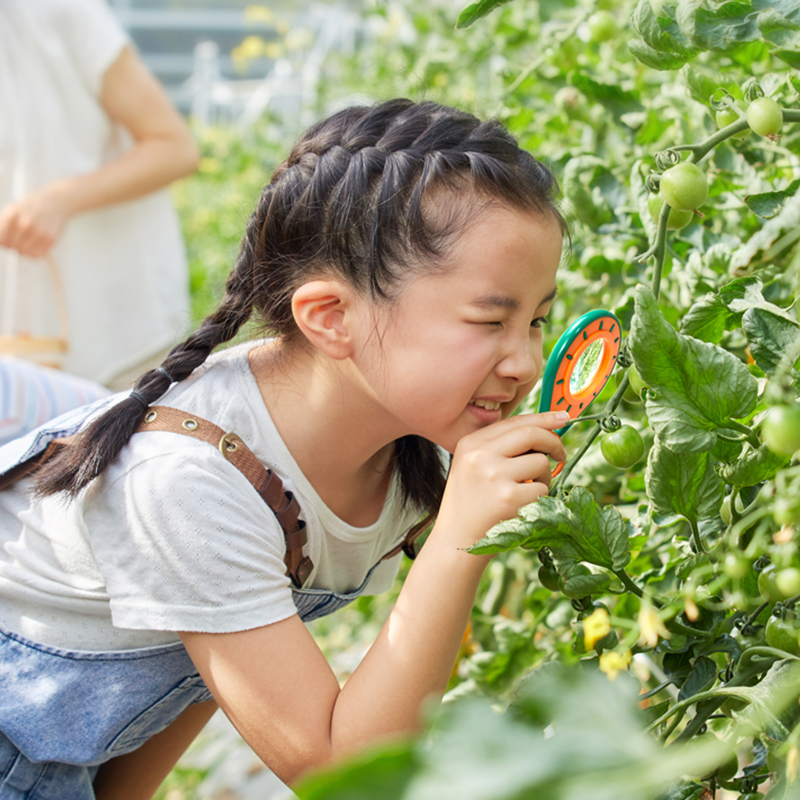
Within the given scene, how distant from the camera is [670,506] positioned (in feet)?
1.86

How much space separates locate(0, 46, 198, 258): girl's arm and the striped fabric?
359 mm

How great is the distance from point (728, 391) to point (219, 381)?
63 centimetres

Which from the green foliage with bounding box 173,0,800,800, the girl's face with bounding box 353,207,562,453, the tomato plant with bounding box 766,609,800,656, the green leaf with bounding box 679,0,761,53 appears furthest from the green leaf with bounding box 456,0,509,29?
the tomato plant with bounding box 766,609,800,656

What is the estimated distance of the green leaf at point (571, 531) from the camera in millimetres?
523

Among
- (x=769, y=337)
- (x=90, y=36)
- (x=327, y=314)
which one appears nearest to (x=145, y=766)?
(x=327, y=314)

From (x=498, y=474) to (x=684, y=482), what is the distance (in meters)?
0.22

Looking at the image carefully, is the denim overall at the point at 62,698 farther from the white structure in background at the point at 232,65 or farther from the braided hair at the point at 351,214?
the white structure in background at the point at 232,65

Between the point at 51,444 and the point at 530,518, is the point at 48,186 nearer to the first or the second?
the point at 51,444

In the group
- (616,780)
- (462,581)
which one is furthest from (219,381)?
(616,780)

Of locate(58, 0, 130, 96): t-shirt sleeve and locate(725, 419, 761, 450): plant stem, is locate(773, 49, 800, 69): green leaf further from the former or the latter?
locate(58, 0, 130, 96): t-shirt sleeve

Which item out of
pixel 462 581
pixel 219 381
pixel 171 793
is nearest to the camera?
pixel 462 581

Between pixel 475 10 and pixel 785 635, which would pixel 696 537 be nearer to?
pixel 785 635

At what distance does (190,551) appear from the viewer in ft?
2.76

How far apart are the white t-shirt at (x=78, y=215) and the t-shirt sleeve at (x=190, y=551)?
0.99 m
